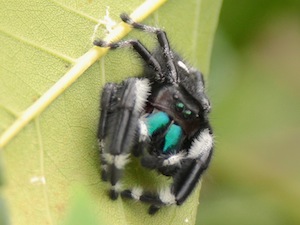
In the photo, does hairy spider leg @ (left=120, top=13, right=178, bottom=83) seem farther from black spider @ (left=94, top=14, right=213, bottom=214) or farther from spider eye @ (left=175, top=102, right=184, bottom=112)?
spider eye @ (left=175, top=102, right=184, bottom=112)

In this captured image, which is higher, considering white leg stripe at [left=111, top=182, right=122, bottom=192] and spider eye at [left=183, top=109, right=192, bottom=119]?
spider eye at [left=183, top=109, right=192, bottom=119]

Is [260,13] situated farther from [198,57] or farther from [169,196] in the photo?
[169,196]

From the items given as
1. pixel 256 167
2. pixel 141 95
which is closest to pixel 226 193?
pixel 256 167

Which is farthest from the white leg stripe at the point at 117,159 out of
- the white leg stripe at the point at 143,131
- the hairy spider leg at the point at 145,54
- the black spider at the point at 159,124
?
the hairy spider leg at the point at 145,54

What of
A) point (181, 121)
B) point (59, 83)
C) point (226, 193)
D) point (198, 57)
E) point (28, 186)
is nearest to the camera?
point (28, 186)

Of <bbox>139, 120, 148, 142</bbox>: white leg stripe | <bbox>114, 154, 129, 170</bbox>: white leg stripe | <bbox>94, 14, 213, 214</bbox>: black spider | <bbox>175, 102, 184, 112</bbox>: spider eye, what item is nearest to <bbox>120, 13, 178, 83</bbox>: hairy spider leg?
<bbox>94, 14, 213, 214</bbox>: black spider
